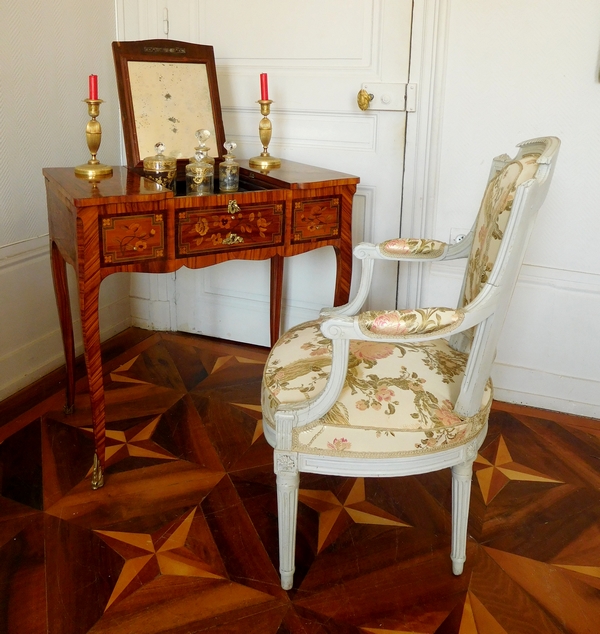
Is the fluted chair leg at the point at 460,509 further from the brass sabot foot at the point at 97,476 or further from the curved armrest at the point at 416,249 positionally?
the brass sabot foot at the point at 97,476

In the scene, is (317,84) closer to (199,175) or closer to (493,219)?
(199,175)

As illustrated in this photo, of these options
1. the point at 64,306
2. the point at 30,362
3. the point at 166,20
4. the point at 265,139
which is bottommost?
the point at 30,362

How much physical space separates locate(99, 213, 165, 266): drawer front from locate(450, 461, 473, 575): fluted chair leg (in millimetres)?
918

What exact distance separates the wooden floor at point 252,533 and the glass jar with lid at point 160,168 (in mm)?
776

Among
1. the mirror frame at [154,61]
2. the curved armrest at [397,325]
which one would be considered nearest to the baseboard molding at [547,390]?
the curved armrest at [397,325]

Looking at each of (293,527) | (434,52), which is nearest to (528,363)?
(434,52)

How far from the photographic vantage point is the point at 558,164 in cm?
204

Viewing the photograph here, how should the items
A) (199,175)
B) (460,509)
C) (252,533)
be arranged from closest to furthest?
(460,509) → (252,533) → (199,175)

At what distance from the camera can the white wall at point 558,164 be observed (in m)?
1.95

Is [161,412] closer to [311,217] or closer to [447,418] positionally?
[311,217]

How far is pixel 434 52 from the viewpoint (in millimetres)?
2092

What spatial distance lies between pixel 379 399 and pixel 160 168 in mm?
962

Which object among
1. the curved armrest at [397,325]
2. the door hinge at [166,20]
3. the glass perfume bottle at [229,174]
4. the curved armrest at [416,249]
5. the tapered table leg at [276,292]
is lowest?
the tapered table leg at [276,292]

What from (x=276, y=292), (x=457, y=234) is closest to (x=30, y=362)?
(x=276, y=292)
